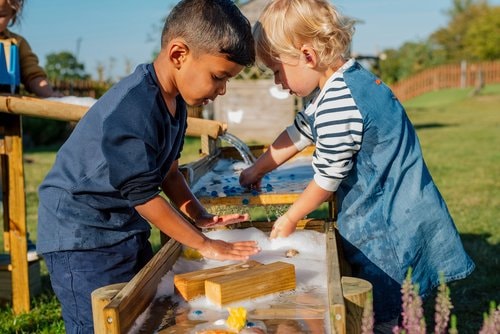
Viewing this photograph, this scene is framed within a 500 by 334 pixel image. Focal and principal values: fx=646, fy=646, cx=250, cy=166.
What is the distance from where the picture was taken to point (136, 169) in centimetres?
183

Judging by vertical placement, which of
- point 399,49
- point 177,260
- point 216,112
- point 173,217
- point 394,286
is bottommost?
point 394,286

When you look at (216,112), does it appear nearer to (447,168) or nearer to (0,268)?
(447,168)

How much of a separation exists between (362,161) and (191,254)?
728mm

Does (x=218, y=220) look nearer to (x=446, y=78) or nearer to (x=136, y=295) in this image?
(x=136, y=295)

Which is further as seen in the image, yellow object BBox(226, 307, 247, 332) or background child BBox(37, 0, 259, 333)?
background child BBox(37, 0, 259, 333)

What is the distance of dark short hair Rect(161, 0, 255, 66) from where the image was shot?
1.95 meters

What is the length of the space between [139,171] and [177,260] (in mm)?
377

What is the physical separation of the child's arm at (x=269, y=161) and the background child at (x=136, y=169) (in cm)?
36

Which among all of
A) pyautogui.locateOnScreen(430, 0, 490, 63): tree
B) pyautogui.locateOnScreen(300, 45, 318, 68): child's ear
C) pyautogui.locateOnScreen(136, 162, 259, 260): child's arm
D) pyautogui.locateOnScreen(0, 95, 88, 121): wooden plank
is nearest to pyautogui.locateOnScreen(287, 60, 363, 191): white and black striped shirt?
pyautogui.locateOnScreen(300, 45, 318, 68): child's ear

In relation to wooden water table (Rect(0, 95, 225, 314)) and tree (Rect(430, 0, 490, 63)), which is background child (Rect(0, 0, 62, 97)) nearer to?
wooden water table (Rect(0, 95, 225, 314))

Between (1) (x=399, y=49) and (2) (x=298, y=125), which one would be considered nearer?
(2) (x=298, y=125)

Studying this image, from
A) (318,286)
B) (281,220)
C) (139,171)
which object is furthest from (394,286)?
(139,171)

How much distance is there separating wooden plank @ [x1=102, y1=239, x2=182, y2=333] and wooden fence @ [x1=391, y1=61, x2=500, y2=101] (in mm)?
34993

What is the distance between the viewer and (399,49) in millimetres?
49031
